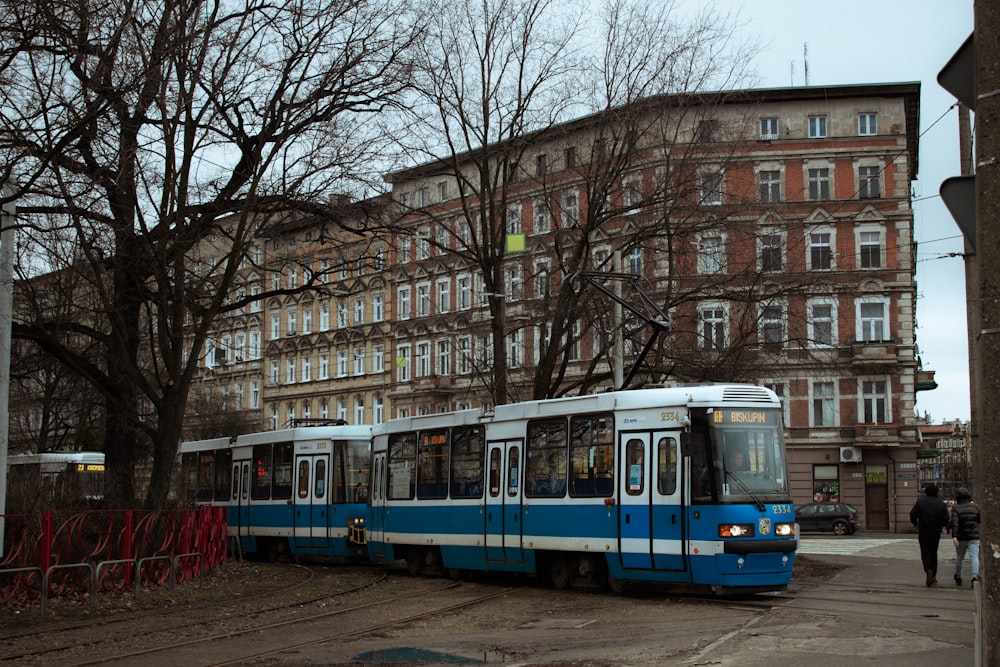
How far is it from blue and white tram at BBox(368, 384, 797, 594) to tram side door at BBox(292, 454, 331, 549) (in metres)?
4.83

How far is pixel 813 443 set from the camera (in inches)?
1909

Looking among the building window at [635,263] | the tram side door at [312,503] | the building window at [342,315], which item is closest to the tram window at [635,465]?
the tram side door at [312,503]

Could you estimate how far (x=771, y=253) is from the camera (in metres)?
26.2

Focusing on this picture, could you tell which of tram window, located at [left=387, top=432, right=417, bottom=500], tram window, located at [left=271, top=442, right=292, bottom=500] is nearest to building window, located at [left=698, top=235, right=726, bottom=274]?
tram window, located at [left=387, top=432, right=417, bottom=500]

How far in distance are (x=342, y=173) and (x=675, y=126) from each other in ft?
27.9

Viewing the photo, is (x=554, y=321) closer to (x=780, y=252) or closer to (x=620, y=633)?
(x=780, y=252)

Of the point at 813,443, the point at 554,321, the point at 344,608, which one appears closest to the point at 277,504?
the point at 554,321

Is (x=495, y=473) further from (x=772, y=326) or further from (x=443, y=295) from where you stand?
(x=443, y=295)

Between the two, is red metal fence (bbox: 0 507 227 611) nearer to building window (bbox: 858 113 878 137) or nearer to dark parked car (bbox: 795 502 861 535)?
dark parked car (bbox: 795 502 861 535)

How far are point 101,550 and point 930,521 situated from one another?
12.9 m

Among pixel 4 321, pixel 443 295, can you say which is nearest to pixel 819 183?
pixel 443 295

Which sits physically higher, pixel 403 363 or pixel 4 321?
pixel 403 363

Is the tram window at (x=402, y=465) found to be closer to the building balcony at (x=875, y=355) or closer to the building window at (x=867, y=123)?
the building balcony at (x=875, y=355)

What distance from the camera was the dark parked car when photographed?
1706 inches
